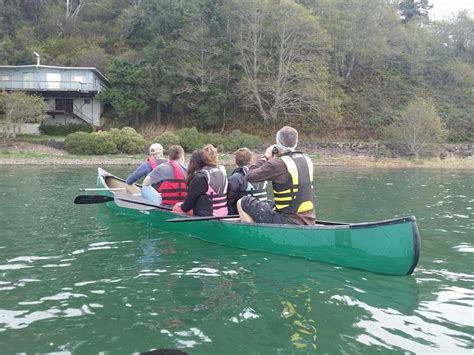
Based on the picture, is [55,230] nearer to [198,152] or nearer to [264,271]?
[198,152]

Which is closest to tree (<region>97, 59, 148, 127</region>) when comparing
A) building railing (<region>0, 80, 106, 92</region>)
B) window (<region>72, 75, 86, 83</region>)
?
building railing (<region>0, 80, 106, 92</region>)

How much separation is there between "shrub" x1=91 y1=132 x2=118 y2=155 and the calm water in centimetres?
2219

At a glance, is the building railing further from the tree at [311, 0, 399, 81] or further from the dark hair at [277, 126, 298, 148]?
the dark hair at [277, 126, 298, 148]

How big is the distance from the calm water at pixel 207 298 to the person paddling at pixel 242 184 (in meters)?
1.02

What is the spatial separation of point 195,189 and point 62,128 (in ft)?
118

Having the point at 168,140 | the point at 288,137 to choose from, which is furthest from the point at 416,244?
A: the point at 168,140

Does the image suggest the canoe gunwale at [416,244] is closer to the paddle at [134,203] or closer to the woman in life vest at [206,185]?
the woman in life vest at [206,185]

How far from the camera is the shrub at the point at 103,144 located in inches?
1209

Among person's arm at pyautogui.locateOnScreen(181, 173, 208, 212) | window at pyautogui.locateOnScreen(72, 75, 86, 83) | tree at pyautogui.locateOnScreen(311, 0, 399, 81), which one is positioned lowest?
person's arm at pyautogui.locateOnScreen(181, 173, 208, 212)

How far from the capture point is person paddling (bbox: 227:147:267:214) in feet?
25.4

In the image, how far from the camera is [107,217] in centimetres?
1049

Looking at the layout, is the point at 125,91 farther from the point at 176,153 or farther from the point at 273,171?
the point at 273,171

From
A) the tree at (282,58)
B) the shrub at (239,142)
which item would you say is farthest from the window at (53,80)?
the shrub at (239,142)

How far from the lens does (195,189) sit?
24.5ft
